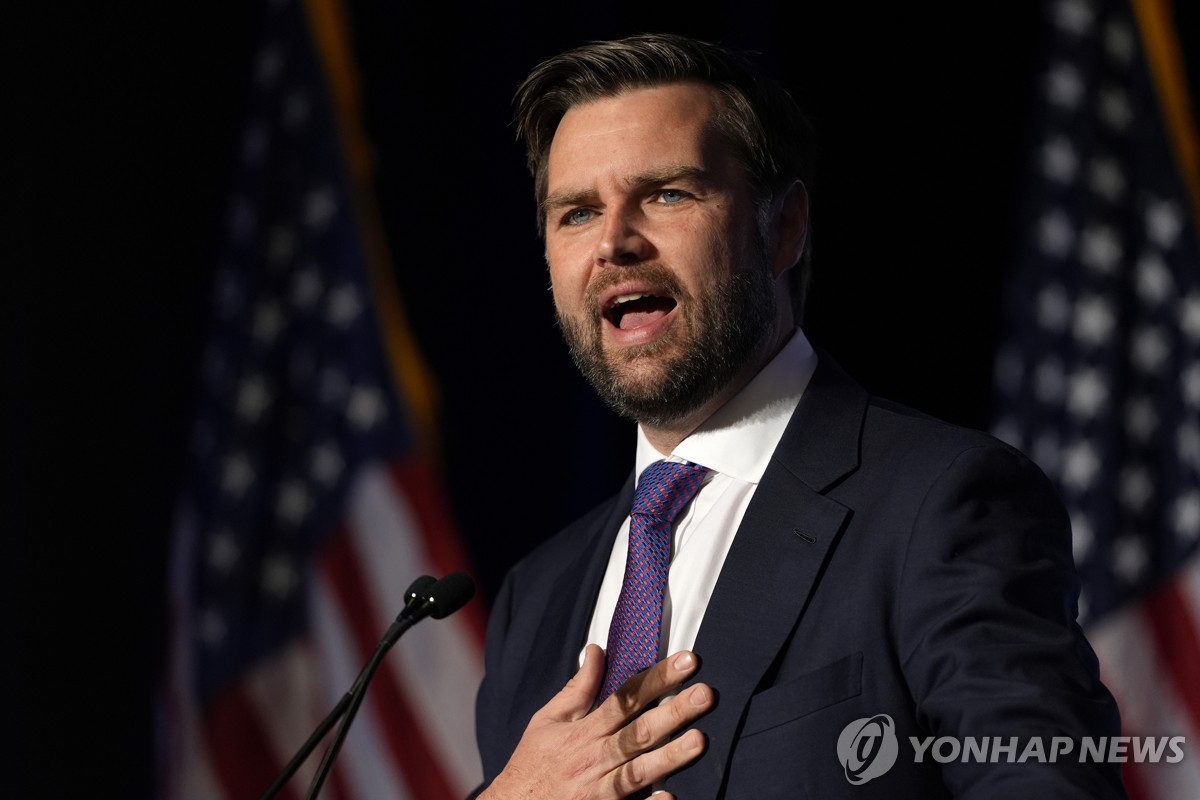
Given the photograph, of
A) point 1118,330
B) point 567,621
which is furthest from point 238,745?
point 1118,330

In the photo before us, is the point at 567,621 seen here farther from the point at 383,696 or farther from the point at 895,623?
the point at 383,696

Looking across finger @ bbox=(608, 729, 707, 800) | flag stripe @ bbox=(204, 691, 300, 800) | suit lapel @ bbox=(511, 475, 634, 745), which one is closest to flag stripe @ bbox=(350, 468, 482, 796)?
flag stripe @ bbox=(204, 691, 300, 800)

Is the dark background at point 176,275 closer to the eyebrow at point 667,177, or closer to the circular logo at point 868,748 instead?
the eyebrow at point 667,177

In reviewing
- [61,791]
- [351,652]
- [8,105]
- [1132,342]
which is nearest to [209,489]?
[351,652]

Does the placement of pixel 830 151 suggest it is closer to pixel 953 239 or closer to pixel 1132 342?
pixel 953 239

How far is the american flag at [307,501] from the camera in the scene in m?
3.12

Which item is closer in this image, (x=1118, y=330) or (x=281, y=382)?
(x=1118, y=330)

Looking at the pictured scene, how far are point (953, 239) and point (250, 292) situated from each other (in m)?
1.85

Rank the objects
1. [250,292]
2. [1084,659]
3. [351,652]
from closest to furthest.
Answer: [1084,659]
[351,652]
[250,292]

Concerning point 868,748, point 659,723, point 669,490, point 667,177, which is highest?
point 667,177

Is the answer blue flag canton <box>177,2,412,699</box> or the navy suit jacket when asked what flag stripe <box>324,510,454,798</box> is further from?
the navy suit jacket

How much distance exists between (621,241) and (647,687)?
0.58m

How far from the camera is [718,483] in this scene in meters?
1.60

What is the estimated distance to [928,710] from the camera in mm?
1188
